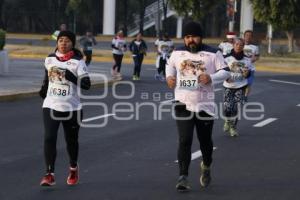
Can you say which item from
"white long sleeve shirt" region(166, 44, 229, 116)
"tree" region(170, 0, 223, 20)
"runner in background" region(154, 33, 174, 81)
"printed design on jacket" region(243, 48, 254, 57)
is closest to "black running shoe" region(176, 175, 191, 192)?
"white long sleeve shirt" region(166, 44, 229, 116)

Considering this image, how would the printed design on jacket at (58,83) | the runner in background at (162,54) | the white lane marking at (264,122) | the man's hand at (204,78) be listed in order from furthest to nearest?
the runner in background at (162,54)
the white lane marking at (264,122)
the printed design on jacket at (58,83)
the man's hand at (204,78)

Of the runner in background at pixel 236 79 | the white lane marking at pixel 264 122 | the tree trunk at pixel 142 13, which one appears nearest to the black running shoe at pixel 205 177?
the runner in background at pixel 236 79

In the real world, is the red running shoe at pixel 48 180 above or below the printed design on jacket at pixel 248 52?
below

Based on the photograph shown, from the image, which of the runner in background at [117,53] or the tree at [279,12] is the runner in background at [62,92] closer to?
the runner in background at [117,53]

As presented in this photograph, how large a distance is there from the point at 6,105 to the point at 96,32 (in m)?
46.9

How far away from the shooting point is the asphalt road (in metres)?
7.54

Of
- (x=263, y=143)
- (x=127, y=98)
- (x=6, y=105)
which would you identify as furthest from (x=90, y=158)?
(x=127, y=98)

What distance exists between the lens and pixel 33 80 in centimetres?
2117

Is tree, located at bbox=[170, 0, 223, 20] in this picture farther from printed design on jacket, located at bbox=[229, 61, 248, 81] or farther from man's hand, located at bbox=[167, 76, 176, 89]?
man's hand, located at bbox=[167, 76, 176, 89]

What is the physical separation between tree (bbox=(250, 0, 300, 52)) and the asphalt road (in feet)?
70.4

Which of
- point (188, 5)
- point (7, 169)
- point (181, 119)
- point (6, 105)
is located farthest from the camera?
point (188, 5)

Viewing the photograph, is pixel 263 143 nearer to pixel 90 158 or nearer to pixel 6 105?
pixel 90 158

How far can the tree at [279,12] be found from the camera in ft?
122

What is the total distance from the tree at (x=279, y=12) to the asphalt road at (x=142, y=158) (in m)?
21.5
